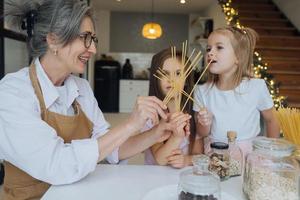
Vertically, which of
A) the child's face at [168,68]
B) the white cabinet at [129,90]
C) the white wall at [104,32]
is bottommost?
the white cabinet at [129,90]

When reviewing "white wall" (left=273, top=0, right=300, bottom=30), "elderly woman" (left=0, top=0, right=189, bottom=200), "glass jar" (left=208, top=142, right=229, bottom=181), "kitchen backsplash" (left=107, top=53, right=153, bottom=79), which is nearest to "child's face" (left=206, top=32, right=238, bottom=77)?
"elderly woman" (left=0, top=0, right=189, bottom=200)

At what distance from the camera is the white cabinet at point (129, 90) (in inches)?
318

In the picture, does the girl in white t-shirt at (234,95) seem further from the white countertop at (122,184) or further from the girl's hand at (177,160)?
the white countertop at (122,184)

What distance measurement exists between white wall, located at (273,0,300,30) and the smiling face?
523cm

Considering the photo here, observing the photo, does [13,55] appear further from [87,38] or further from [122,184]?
[122,184]

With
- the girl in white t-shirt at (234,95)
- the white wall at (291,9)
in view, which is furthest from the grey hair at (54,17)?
the white wall at (291,9)

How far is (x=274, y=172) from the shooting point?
83 centimetres

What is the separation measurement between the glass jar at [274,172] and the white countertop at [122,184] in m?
0.12

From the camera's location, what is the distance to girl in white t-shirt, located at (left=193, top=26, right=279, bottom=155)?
156 centimetres

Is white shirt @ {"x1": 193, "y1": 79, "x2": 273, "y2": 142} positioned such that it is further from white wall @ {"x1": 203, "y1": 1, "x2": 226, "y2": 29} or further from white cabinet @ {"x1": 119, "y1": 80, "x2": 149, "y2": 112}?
white cabinet @ {"x1": 119, "y1": 80, "x2": 149, "y2": 112}

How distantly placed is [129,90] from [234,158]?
7.07 meters

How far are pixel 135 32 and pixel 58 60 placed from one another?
7.56m

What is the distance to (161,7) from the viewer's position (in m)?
7.75

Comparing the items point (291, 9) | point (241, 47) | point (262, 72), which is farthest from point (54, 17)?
point (291, 9)
